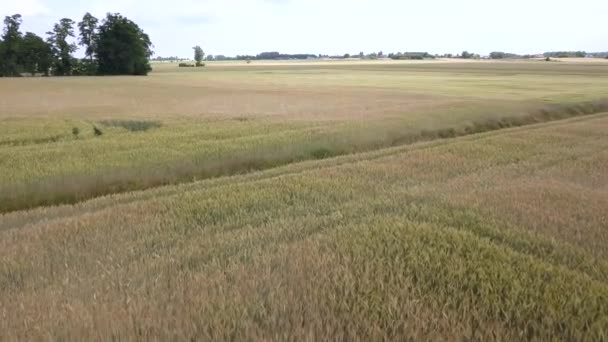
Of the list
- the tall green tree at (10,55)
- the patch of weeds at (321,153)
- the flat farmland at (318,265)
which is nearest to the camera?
the flat farmland at (318,265)

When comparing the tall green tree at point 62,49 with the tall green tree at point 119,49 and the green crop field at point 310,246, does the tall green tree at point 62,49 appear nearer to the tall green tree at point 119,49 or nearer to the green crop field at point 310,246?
the tall green tree at point 119,49

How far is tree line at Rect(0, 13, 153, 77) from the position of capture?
81.6 m

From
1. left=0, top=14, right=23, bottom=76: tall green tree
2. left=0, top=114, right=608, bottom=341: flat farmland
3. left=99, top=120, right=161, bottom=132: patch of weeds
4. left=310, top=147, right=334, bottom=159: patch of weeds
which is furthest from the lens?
left=0, top=14, right=23, bottom=76: tall green tree

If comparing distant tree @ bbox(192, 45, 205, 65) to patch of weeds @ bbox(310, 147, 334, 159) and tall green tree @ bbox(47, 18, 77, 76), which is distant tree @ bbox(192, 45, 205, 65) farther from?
patch of weeds @ bbox(310, 147, 334, 159)

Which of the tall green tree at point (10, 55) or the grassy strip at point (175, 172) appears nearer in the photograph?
the grassy strip at point (175, 172)

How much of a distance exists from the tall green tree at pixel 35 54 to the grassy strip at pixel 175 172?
3209 inches

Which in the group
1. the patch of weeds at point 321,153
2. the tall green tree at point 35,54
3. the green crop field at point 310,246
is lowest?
the patch of weeds at point 321,153

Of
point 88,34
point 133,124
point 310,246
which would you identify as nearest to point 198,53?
point 88,34

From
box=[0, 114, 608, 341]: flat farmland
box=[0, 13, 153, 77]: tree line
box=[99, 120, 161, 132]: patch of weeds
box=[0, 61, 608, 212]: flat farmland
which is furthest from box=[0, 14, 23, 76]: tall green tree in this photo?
box=[0, 114, 608, 341]: flat farmland

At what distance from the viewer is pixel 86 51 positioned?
89.9m

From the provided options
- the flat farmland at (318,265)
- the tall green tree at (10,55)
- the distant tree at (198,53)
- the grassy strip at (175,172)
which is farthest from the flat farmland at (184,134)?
the distant tree at (198,53)

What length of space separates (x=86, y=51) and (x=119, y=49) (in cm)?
756

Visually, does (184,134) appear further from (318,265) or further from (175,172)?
(318,265)

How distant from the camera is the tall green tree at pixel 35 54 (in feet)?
268
